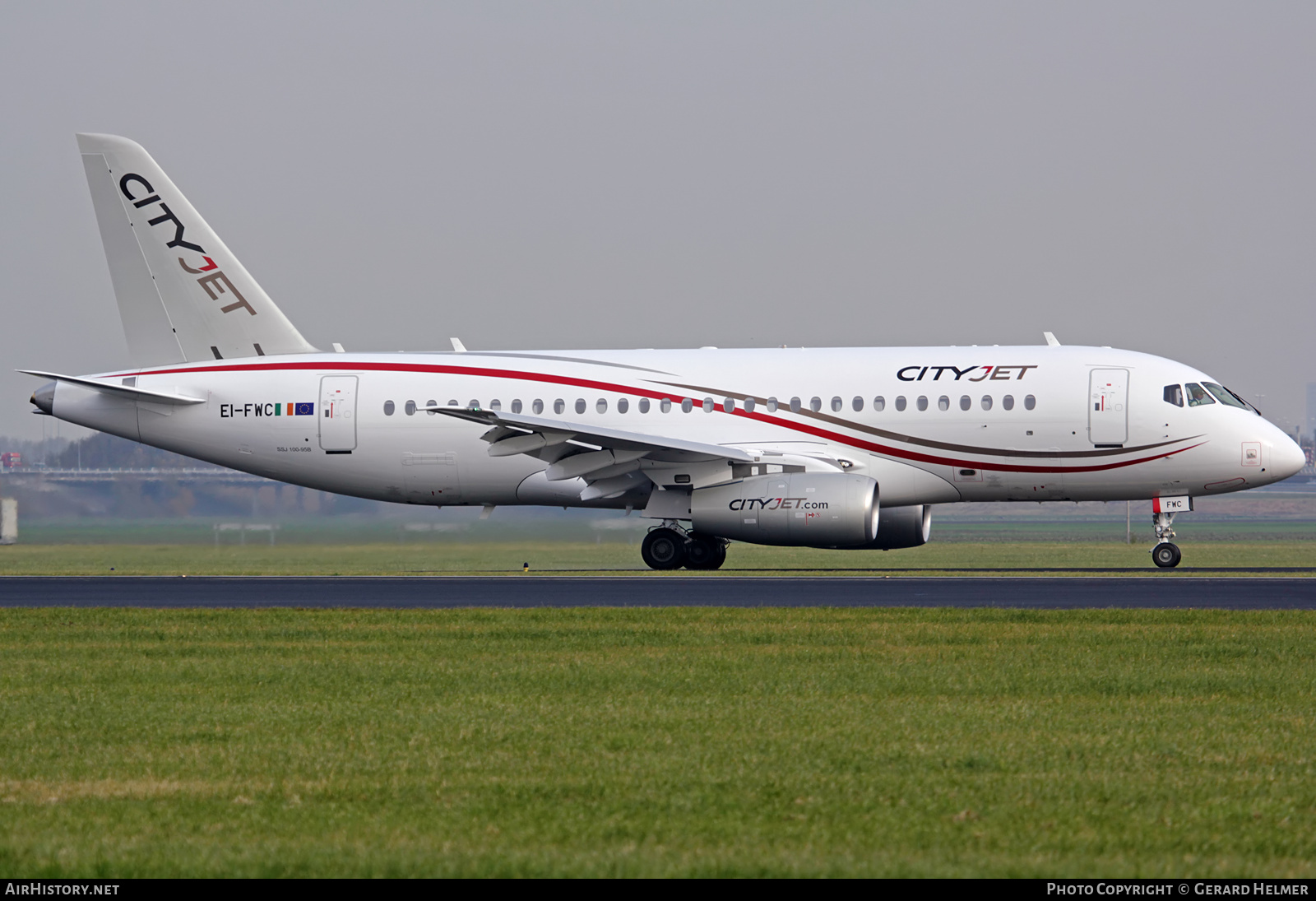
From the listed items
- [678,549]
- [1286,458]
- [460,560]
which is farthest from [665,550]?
[1286,458]

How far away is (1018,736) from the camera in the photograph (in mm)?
8758

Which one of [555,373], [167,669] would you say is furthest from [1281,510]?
[167,669]

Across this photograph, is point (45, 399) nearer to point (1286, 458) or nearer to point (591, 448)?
point (591, 448)

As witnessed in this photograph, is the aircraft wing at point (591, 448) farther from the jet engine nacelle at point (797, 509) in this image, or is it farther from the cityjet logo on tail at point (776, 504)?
the cityjet logo on tail at point (776, 504)

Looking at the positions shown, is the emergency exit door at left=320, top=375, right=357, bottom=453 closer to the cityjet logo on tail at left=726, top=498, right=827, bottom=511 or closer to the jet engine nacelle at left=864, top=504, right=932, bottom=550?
the cityjet logo on tail at left=726, top=498, right=827, bottom=511

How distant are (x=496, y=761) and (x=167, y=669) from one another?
506cm

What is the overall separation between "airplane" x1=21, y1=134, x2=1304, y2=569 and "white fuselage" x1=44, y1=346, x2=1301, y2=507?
39 millimetres

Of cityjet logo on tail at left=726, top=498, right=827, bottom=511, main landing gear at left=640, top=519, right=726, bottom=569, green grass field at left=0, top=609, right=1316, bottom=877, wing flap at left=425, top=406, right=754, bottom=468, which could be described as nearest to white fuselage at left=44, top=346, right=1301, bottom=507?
wing flap at left=425, top=406, right=754, bottom=468

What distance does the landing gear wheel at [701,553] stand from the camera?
1078 inches

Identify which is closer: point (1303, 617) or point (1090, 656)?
point (1090, 656)

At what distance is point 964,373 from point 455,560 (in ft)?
33.2

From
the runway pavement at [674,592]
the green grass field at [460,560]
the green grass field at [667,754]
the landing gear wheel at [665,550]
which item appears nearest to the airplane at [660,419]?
the landing gear wheel at [665,550]

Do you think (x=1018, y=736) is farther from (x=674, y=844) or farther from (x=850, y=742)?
(x=674, y=844)

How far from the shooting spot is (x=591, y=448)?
84.5ft
